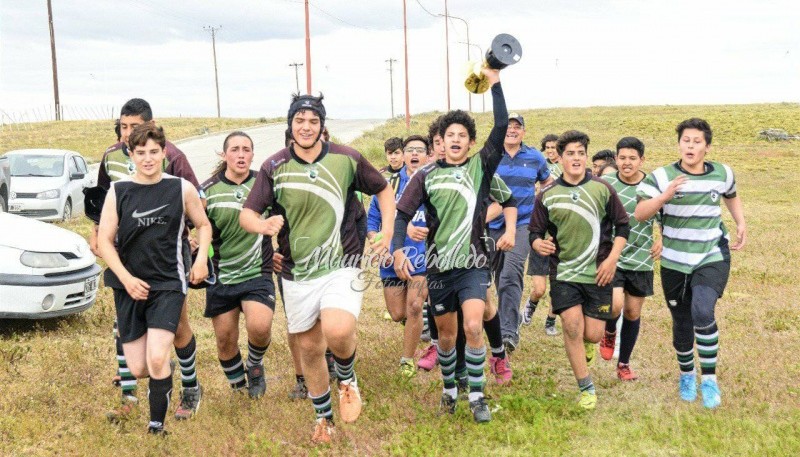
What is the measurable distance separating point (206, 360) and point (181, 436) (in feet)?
8.00

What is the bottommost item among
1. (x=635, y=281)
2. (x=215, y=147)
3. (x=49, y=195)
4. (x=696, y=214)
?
(x=635, y=281)

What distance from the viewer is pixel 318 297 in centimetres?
568

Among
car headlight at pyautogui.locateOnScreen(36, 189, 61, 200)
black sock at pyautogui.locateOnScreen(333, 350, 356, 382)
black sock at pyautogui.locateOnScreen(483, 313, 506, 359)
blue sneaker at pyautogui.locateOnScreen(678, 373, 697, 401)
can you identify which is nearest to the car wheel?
car headlight at pyautogui.locateOnScreen(36, 189, 61, 200)

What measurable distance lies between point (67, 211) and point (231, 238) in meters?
13.4

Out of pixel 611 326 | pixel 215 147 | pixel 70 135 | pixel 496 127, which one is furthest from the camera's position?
pixel 70 135

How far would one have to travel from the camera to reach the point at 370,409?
255 inches

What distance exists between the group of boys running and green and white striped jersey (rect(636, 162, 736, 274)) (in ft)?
0.04

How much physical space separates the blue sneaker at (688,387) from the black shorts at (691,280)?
0.63 meters

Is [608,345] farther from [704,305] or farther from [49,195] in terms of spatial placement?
[49,195]

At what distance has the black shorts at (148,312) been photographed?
18.7 feet

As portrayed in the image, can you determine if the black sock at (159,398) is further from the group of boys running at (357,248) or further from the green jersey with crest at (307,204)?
the green jersey with crest at (307,204)

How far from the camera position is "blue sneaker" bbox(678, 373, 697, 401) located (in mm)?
6734

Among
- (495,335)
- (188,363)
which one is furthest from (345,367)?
(495,335)

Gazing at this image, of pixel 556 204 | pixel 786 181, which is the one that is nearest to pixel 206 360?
pixel 556 204
